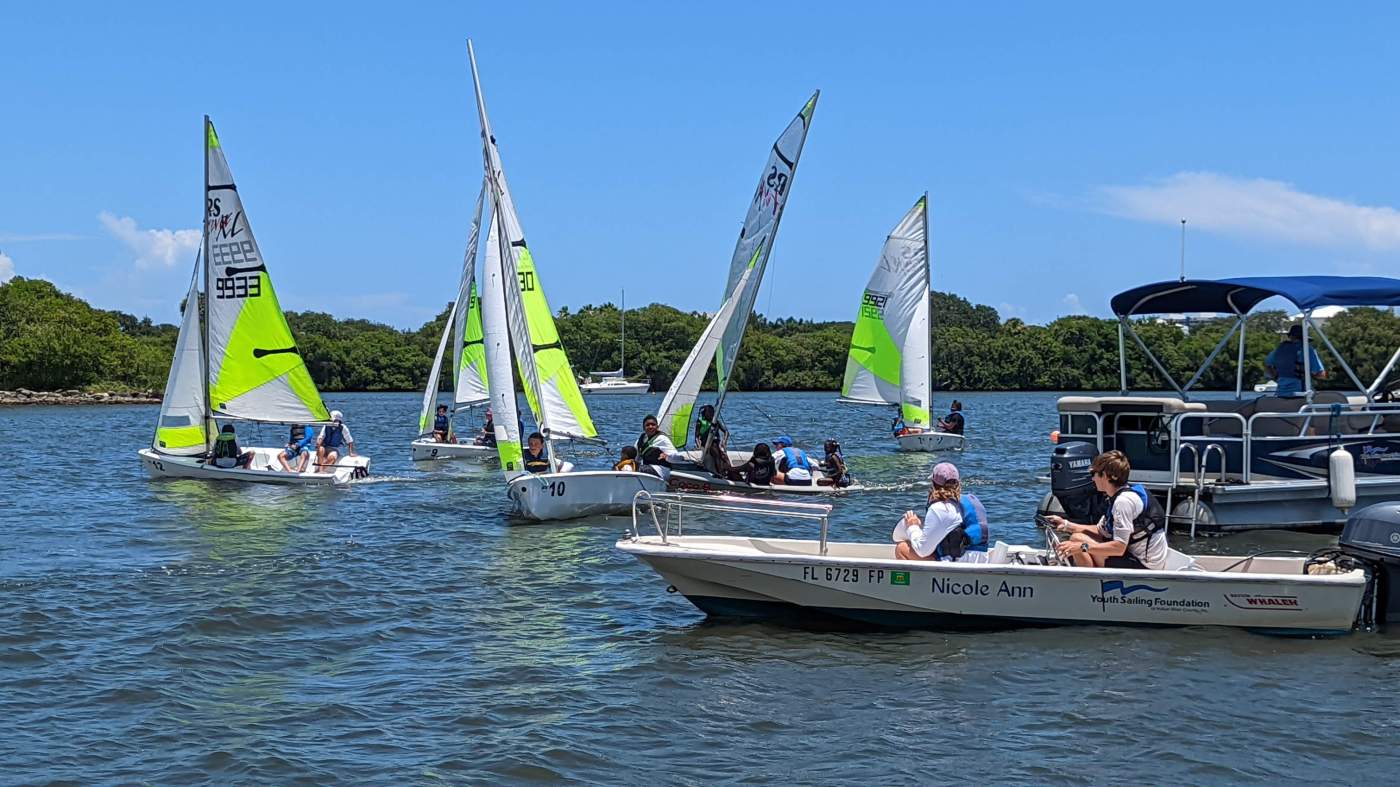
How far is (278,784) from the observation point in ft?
29.7

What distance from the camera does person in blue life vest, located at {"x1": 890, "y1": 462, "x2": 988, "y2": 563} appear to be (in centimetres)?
1224

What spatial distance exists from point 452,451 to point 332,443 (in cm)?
498

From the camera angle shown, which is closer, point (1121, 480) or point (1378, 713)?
point (1378, 713)

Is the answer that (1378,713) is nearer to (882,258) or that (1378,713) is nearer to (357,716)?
(357,716)

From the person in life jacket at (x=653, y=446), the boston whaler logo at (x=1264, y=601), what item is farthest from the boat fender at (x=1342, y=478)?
the person in life jacket at (x=653, y=446)

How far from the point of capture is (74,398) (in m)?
93.8

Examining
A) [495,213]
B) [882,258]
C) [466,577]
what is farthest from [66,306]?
[466,577]

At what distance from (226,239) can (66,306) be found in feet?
286

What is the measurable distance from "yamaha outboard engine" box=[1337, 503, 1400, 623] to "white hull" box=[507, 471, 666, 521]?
1084 centimetres

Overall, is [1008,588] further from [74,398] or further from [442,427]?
[74,398]

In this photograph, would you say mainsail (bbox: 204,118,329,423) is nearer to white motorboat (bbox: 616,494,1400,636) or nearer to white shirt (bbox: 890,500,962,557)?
white motorboat (bbox: 616,494,1400,636)

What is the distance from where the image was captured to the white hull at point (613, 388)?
12075 cm

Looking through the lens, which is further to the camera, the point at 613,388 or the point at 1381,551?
the point at 613,388

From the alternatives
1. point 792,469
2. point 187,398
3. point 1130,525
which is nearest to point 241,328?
point 187,398
